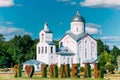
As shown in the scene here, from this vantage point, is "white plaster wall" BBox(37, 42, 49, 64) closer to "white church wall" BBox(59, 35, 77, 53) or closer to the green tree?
"white church wall" BBox(59, 35, 77, 53)

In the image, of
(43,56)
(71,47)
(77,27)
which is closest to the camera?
(43,56)

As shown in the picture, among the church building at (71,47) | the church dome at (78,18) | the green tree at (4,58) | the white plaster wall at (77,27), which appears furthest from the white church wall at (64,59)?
the green tree at (4,58)

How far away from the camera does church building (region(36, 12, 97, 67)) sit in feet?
326

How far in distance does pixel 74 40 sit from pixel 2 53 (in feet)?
56.1

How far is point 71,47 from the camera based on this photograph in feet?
338

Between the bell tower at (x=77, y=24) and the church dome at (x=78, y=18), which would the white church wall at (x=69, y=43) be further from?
the church dome at (x=78, y=18)

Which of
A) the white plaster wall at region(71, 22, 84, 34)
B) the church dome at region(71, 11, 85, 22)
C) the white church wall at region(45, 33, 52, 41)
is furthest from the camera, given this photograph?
the white plaster wall at region(71, 22, 84, 34)

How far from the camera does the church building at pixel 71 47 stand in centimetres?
9950

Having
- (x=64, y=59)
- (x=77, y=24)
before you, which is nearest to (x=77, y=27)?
(x=77, y=24)

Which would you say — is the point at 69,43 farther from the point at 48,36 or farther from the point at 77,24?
the point at 48,36

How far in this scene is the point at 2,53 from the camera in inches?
3807

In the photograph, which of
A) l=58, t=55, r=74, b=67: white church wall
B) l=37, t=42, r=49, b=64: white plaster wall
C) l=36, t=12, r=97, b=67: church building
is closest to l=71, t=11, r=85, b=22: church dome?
l=36, t=12, r=97, b=67: church building

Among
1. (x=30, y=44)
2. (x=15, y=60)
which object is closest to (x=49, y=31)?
(x=15, y=60)

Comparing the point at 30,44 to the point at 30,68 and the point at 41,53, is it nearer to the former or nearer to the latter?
the point at 41,53
